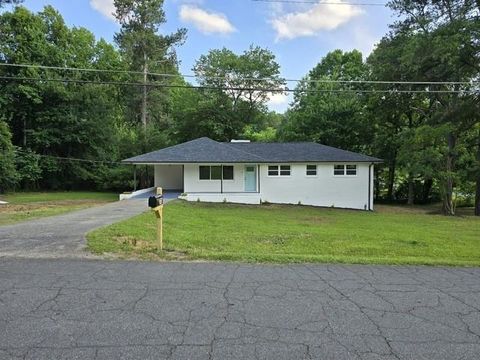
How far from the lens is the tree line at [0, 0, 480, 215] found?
23.5m

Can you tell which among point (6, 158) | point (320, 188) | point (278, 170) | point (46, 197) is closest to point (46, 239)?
point (278, 170)

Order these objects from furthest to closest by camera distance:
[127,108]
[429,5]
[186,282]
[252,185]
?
[127,108], [252,185], [429,5], [186,282]

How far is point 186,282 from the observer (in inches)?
210

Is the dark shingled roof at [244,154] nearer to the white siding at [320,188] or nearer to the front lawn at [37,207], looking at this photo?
the white siding at [320,188]

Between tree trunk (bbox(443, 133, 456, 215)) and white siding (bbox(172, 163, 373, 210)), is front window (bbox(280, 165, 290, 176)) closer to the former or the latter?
white siding (bbox(172, 163, 373, 210))

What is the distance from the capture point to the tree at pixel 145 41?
39.0m

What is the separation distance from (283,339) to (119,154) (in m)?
35.6

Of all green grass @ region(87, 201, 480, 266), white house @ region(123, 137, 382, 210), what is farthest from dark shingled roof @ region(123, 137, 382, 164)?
green grass @ region(87, 201, 480, 266)

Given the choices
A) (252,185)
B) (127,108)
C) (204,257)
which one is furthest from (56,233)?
(127,108)

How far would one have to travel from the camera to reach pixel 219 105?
4084cm

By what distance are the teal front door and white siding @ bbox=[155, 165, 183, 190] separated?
6203 millimetres

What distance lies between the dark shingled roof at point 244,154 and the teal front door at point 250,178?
0.82 m

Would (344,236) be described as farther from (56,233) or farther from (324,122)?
(324,122)

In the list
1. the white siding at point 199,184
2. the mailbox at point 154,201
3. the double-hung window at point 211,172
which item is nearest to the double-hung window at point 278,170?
the white siding at point 199,184
